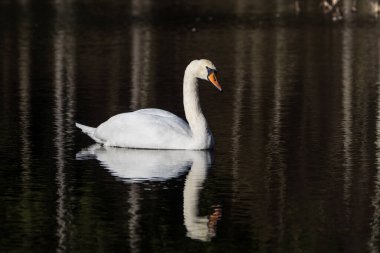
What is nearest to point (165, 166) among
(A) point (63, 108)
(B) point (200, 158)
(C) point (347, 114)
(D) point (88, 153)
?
(B) point (200, 158)

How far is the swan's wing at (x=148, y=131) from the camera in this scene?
1852cm

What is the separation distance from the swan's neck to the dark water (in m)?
0.46

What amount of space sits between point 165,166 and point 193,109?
69.4 inches

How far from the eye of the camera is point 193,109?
18.8 m

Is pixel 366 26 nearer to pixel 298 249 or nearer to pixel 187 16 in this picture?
pixel 187 16

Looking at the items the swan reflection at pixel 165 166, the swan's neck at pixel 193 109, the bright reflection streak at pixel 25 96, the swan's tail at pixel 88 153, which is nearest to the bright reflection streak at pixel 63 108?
the swan's tail at pixel 88 153

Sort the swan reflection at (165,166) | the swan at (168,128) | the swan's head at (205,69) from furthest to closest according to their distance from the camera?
the swan's head at (205,69), the swan at (168,128), the swan reflection at (165,166)

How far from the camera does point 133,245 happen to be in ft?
41.1

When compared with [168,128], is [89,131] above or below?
below

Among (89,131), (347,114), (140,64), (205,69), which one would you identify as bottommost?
(347,114)

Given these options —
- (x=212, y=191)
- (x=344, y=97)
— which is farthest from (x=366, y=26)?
(x=212, y=191)

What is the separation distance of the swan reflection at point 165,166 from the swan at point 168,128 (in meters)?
0.11

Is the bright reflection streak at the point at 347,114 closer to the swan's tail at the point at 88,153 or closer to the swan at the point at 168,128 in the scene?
the swan at the point at 168,128

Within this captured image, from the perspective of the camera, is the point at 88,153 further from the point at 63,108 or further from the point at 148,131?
the point at 63,108
